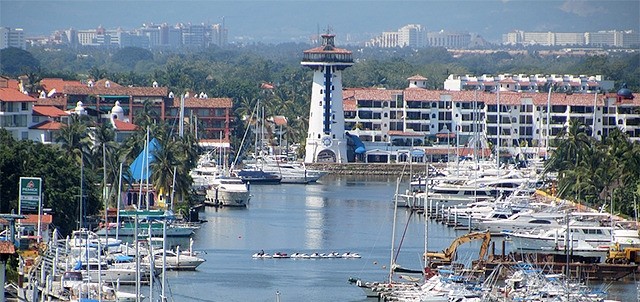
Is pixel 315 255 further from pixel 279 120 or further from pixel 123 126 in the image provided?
pixel 279 120

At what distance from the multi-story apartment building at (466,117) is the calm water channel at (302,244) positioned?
61.8ft

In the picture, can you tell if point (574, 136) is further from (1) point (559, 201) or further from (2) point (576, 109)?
(2) point (576, 109)

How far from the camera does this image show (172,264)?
4797 centimetres

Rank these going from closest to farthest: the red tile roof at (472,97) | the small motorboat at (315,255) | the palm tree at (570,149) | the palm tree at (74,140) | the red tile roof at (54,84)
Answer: the small motorboat at (315,255), the palm tree at (74,140), the palm tree at (570,149), the red tile roof at (54,84), the red tile roof at (472,97)

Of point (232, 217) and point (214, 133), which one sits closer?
point (232, 217)

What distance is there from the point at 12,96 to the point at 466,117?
37.9 m

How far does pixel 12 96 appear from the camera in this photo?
236 ft

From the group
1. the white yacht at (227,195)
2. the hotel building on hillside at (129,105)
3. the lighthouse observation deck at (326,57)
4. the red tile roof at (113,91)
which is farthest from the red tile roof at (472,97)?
the white yacht at (227,195)

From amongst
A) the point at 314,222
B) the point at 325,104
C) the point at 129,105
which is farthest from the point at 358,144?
the point at 314,222

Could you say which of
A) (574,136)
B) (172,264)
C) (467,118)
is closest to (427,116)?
→ (467,118)

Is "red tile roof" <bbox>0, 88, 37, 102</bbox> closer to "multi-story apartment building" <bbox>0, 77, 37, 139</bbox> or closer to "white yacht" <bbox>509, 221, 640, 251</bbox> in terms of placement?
"multi-story apartment building" <bbox>0, 77, 37, 139</bbox>

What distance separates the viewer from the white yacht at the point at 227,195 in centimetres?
7150

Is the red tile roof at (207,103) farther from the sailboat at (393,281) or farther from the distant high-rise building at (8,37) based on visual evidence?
the distant high-rise building at (8,37)

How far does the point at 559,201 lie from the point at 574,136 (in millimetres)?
15057
